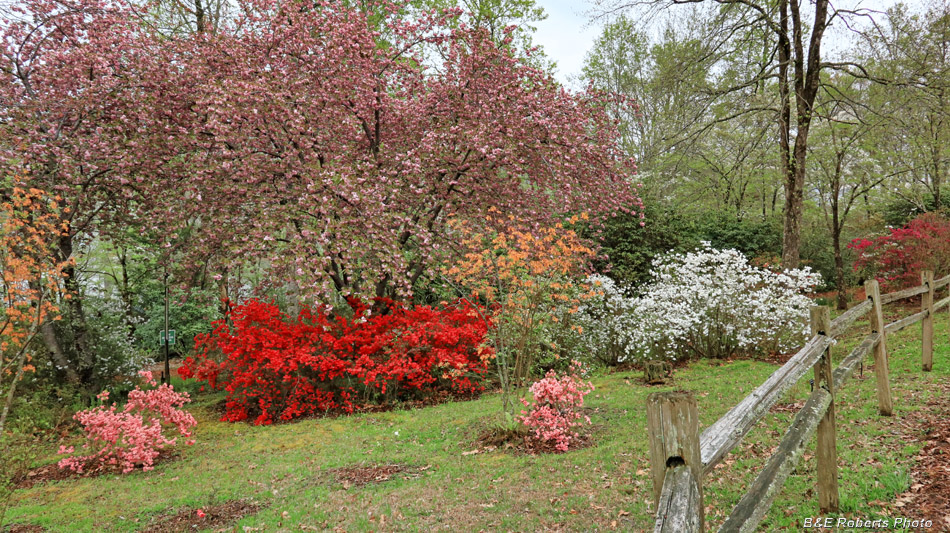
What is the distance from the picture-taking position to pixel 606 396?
809 centimetres

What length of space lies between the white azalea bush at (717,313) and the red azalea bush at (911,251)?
15.1 ft

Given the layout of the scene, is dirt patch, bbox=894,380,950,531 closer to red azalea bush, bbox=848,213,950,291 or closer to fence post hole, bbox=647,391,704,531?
fence post hole, bbox=647,391,704,531

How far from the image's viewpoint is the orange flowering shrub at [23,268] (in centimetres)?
573

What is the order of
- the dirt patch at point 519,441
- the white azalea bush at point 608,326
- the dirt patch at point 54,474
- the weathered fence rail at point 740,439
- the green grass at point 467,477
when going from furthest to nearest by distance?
the white azalea bush at point 608,326 → the dirt patch at point 54,474 → the dirt patch at point 519,441 → the green grass at point 467,477 → the weathered fence rail at point 740,439

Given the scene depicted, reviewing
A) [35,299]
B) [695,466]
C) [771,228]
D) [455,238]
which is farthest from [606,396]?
Answer: [771,228]

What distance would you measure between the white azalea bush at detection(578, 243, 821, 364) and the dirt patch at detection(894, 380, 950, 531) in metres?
4.20

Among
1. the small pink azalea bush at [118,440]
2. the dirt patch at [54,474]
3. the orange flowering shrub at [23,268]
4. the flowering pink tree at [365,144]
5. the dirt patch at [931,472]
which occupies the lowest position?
the dirt patch at [54,474]

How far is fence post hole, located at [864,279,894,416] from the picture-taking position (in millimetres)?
4801

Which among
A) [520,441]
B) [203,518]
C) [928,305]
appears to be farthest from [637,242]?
[203,518]

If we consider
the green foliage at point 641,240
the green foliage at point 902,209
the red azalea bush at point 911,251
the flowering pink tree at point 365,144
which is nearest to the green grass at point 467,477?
the flowering pink tree at point 365,144

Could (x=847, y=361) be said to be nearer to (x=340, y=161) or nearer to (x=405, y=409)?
(x=405, y=409)

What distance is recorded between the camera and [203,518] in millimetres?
4703

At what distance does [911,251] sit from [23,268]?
17283 millimetres

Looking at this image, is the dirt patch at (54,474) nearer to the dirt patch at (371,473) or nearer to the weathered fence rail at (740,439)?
the dirt patch at (371,473)
